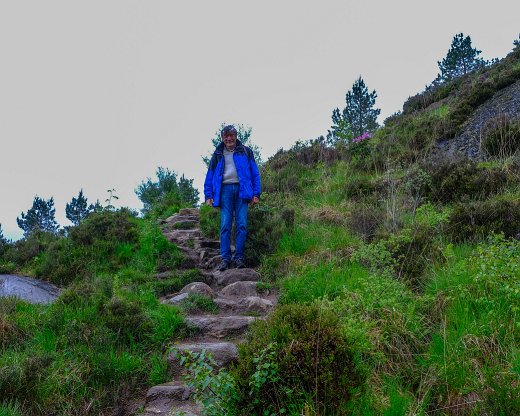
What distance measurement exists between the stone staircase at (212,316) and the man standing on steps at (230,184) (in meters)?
0.60

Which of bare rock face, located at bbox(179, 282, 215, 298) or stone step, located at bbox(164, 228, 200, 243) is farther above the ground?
stone step, located at bbox(164, 228, 200, 243)

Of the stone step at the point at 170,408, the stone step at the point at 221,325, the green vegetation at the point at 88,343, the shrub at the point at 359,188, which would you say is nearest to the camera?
the stone step at the point at 170,408

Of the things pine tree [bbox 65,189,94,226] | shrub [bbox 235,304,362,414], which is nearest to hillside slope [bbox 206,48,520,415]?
shrub [bbox 235,304,362,414]

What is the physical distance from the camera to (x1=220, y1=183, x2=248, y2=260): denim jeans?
23.7 feet

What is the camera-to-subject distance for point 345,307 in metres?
4.09

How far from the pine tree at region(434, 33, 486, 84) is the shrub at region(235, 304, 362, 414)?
33.9 metres

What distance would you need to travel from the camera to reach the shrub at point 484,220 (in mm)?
5832

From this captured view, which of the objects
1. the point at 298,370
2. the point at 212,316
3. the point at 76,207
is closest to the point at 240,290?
the point at 212,316

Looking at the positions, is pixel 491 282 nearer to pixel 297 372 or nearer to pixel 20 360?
pixel 297 372

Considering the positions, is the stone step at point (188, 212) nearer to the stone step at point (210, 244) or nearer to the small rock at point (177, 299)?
the stone step at point (210, 244)

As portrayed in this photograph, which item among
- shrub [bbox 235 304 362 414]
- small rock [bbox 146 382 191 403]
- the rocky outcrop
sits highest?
the rocky outcrop

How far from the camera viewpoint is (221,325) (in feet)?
16.8

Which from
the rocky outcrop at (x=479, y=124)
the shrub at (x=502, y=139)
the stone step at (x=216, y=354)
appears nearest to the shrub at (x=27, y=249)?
the stone step at (x=216, y=354)

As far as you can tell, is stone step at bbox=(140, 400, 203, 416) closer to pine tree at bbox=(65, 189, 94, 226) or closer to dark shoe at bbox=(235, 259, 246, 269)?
dark shoe at bbox=(235, 259, 246, 269)
